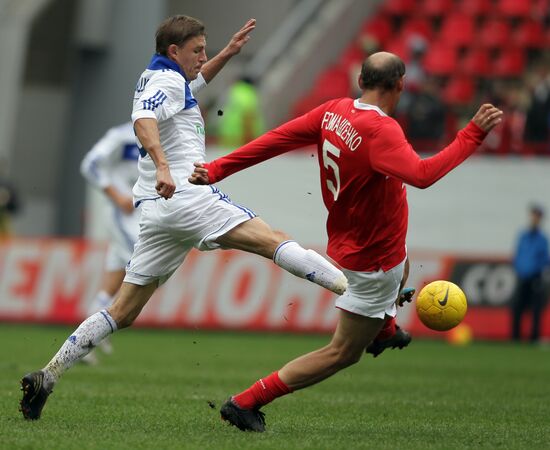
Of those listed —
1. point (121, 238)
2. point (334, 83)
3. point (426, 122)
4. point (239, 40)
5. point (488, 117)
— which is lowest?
point (121, 238)

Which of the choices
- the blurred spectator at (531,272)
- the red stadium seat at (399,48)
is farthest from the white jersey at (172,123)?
the red stadium seat at (399,48)

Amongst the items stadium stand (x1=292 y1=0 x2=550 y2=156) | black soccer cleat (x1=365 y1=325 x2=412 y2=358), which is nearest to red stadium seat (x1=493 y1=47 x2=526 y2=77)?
stadium stand (x1=292 y1=0 x2=550 y2=156)

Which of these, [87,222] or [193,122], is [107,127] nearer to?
[87,222]

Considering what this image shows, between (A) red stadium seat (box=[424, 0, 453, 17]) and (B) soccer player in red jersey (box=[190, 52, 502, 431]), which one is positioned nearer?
(B) soccer player in red jersey (box=[190, 52, 502, 431])

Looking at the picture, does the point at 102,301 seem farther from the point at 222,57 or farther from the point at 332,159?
the point at 332,159

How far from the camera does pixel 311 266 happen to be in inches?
298

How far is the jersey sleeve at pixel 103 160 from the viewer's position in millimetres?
12703

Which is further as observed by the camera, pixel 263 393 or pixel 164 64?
pixel 164 64

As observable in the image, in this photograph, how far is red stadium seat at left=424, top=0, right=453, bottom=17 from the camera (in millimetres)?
24750

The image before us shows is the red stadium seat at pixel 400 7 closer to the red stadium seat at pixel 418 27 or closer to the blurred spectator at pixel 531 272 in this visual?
the red stadium seat at pixel 418 27

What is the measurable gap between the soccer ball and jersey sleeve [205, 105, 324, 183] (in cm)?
117

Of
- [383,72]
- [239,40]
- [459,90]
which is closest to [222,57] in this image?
[239,40]

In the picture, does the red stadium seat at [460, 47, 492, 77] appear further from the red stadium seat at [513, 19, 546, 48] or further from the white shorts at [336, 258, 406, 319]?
the white shorts at [336, 258, 406, 319]

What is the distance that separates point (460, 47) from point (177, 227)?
55.9 ft
